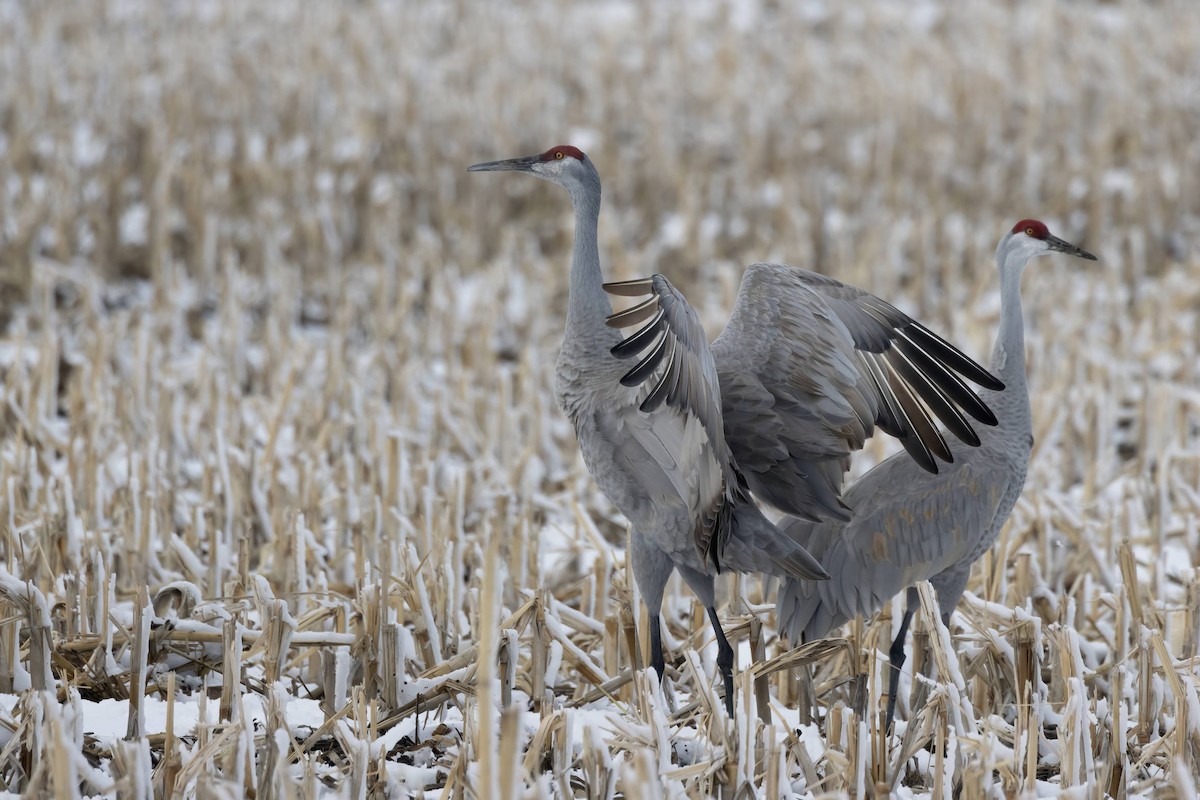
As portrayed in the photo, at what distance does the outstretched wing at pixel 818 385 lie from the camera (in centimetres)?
314

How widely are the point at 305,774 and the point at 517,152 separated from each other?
7.22 metres

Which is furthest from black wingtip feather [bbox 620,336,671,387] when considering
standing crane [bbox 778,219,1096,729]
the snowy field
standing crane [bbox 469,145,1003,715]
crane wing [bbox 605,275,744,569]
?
standing crane [bbox 778,219,1096,729]

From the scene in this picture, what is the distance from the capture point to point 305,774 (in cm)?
233

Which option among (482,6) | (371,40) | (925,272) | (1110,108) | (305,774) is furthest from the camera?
(482,6)

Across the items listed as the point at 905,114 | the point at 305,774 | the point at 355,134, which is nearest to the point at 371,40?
the point at 355,134

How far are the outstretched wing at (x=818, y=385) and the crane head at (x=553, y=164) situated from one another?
0.62 metres

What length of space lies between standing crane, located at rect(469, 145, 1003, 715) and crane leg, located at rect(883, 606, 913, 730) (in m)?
0.30

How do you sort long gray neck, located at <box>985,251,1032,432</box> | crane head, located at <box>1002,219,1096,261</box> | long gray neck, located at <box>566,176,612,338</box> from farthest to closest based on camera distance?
crane head, located at <box>1002,219,1096,261</box>, long gray neck, located at <box>985,251,1032,432</box>, long gray neck, located at <box>566,176,612,338</box>

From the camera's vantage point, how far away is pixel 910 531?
3330 millimetres

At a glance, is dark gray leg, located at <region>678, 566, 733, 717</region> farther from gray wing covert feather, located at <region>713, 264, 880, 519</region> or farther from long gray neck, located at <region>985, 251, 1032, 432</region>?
long gray neck, located at <region>985, 251, 1032, 432</region>

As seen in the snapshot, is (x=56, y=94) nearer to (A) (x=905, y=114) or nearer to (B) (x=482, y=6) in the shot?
(B) (x=482, y=6)

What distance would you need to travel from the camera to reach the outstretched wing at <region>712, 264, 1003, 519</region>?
3.14 metres

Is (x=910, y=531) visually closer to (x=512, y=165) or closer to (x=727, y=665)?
(x=727, y=665)

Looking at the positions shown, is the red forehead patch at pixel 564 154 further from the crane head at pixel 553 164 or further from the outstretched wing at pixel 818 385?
the outstretched wing at pixel 818 385
